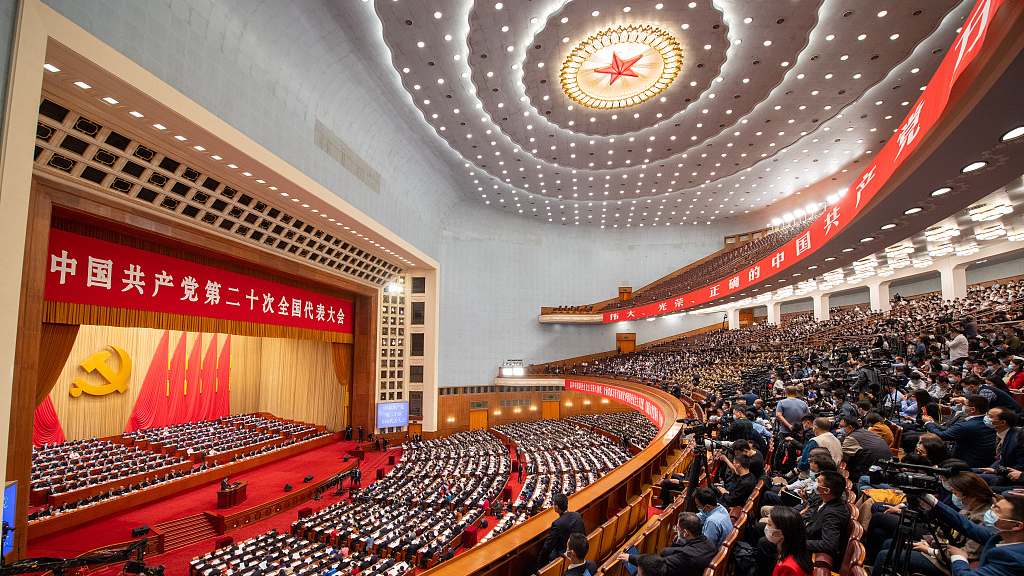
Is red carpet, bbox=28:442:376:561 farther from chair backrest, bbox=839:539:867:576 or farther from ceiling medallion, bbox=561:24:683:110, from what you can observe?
ceiling medallion, bbox=561:24:683:110

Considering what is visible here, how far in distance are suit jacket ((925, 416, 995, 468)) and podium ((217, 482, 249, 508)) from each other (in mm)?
13134

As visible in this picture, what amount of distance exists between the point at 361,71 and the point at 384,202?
443cm

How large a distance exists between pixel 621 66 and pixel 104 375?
19690 millimetres

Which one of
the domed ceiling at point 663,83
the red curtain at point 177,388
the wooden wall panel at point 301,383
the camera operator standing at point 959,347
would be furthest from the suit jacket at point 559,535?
the red curtain at point 177,388

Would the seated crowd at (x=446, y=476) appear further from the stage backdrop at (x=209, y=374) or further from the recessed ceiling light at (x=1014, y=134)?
the recessed ceiling light at (x=1014, y=134)

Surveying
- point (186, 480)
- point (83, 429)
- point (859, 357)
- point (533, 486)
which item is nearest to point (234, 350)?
point (83, 429)

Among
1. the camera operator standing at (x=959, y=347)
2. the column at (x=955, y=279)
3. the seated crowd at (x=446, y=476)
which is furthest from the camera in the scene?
the column at (x=955, y=279)

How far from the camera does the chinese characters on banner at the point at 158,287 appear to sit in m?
8.46

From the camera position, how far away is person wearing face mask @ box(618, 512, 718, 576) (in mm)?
2602

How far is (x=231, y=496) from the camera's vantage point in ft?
35.9

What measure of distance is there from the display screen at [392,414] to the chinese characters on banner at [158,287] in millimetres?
5079

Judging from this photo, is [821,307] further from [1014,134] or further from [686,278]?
[1014,134]

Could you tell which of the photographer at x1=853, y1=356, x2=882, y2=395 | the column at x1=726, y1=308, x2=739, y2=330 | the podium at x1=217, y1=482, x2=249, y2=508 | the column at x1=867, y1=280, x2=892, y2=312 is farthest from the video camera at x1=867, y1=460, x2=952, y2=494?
the column at x1=726, y1=308, x2=739, y2=330

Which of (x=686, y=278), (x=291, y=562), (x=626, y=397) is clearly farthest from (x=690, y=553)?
(x=686, y=278)
